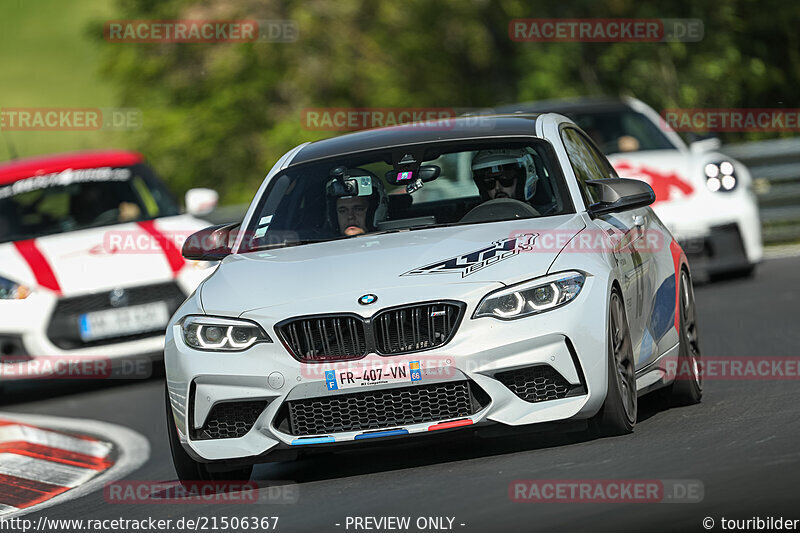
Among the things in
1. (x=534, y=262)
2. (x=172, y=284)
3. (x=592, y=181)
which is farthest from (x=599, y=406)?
(x=172, y=284)

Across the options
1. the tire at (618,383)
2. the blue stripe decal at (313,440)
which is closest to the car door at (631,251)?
the tire at (618,383)

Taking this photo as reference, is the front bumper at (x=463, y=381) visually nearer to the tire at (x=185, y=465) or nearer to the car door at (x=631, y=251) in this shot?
the tire at (x=185, y=465)

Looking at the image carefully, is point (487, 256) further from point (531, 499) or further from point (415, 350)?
point (531, 499)

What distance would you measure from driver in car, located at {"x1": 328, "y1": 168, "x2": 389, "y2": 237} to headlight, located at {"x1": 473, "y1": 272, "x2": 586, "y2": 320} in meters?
1.24

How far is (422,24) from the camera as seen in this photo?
3241 centimetres

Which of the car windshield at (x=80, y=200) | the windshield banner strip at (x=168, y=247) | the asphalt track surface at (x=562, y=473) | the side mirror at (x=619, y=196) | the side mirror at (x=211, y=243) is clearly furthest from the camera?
the car windshield at (x=80, y=200)

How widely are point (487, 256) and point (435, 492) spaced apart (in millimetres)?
1050

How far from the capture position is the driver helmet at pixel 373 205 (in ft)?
24.6

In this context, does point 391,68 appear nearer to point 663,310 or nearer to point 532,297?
point 663,310

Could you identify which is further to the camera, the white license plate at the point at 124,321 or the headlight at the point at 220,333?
the white license plate at the point at 124,321

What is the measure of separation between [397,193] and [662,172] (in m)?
6.45

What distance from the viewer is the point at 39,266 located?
1182 cm

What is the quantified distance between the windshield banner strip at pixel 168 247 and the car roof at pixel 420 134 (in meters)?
3.75

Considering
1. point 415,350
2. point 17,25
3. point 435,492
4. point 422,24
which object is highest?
point 415,350
